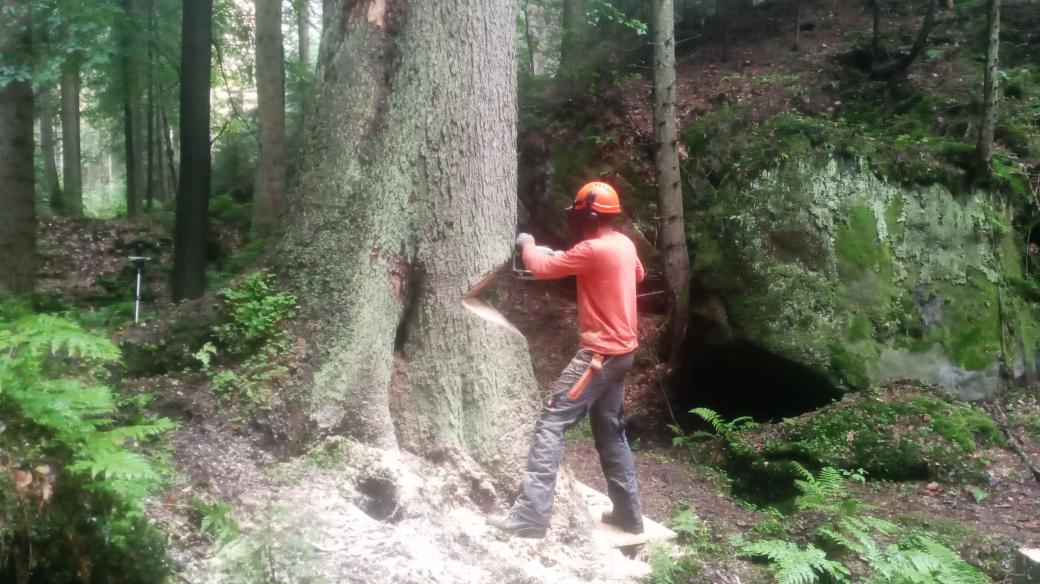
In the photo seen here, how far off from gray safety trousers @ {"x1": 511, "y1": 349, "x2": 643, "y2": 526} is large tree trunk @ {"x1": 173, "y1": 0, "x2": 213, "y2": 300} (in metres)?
5.49

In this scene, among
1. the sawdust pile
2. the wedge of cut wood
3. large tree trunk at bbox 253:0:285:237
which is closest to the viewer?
the sawdust pile

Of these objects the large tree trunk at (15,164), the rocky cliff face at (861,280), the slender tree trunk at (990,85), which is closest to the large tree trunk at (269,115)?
the large tree trunk at (15,164)

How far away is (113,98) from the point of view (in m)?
13.6

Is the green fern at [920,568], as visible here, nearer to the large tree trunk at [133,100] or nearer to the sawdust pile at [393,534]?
the sawdust pile at [393,534]

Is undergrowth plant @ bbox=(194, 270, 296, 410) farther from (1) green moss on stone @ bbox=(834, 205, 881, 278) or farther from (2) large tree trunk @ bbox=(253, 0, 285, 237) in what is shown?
(2) large tree trunk @ bbox=(253, 0, 285, 237)

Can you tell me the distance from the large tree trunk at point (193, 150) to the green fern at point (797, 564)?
6739mm

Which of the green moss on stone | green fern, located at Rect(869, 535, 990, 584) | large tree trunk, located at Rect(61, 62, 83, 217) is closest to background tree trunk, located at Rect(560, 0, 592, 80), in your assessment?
the green moss on stone

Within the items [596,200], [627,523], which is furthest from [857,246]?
[627,523]

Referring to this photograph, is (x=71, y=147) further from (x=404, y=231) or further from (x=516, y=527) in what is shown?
(x=516, y=527)

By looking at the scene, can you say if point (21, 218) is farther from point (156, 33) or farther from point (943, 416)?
point (943, 416)

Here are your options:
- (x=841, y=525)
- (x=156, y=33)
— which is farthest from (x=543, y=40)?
(x=841, y=525)

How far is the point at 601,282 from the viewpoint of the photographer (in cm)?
487

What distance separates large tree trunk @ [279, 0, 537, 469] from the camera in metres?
4.46

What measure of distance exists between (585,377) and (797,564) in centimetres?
172
